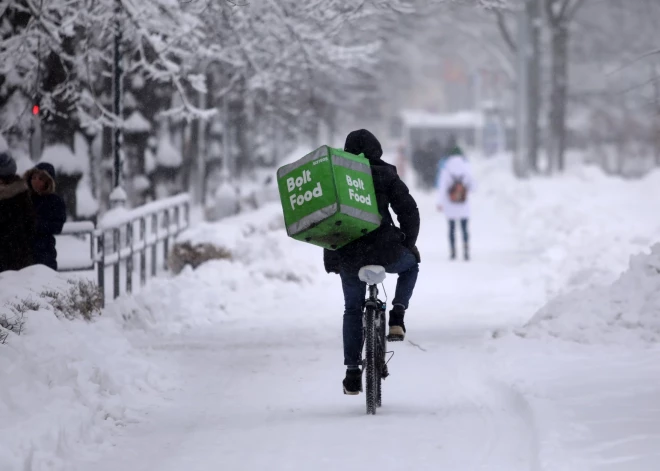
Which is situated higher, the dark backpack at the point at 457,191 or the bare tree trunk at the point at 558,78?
the bare tree trunk at the point at 558,78

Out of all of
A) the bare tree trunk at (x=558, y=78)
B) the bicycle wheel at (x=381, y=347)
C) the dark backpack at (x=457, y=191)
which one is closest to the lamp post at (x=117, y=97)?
the dark backpack at (x=457, y=191)

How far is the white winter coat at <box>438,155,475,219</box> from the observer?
20.8 metres

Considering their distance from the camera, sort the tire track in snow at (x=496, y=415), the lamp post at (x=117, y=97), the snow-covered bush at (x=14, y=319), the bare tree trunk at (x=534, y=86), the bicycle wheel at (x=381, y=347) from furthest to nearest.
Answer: the bare tree trunk at (x=534, y=86), the lamp post at (x=117, y=97), the snow-covered bush at (x=14, y=319), the bicycle wheel at (x=381, y=347), the tire track in snow at (x=496, y=415)

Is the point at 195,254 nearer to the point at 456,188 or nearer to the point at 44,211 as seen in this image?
the point at 456,188

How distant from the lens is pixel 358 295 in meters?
8.52

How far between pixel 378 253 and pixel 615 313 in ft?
11.8

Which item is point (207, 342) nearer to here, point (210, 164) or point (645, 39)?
point (210, 164)

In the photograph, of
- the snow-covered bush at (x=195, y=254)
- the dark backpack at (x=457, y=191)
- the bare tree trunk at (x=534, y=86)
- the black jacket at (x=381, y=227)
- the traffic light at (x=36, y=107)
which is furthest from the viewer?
the bare tree trunk at (x=534, y=86)

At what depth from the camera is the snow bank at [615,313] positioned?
10656 millimetres

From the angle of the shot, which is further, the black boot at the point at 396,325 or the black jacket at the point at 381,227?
the black boot at the point at 396,325

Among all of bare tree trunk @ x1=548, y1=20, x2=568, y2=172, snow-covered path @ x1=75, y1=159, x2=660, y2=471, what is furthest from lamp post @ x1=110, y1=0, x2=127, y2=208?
bare tree trunk @ x1=548, y1=20, x2=568, y2=172

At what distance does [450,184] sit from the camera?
21.0 m

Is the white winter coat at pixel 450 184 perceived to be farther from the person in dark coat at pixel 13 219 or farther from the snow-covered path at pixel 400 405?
the person in dark coat at pixel 13 219

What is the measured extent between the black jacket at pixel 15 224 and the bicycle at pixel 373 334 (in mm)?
4702
